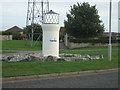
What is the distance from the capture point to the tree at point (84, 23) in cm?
4684

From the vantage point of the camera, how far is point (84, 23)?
47156mm

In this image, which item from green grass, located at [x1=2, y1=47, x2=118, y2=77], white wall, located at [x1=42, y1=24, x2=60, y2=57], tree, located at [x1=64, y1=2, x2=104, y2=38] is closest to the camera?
green grass, located at [x1=2, y1=47, x2=118, y2=77]

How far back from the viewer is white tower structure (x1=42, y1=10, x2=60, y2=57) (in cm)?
1950

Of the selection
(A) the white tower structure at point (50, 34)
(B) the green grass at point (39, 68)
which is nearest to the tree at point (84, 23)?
(A) the white tower structure at point (50, 34)

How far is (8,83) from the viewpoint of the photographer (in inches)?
411

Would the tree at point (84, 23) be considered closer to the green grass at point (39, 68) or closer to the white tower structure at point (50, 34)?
the white tower structure at point (50, 34)

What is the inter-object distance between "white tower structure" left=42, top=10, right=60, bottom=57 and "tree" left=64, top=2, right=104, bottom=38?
88.3 ft

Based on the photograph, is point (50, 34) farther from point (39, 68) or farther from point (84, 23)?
point (84, 23)

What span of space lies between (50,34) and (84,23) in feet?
93.0

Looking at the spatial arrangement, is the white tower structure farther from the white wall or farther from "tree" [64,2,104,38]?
"tree" [64,2,104,38]

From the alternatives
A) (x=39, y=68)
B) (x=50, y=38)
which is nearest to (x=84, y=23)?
(x=50, y=38)

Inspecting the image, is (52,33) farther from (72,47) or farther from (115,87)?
(72,47)

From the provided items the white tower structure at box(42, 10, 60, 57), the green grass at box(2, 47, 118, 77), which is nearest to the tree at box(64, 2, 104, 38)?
the white tower structure at box(42, 10, 60, 57)

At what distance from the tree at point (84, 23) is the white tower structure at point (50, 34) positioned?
1059 inches
